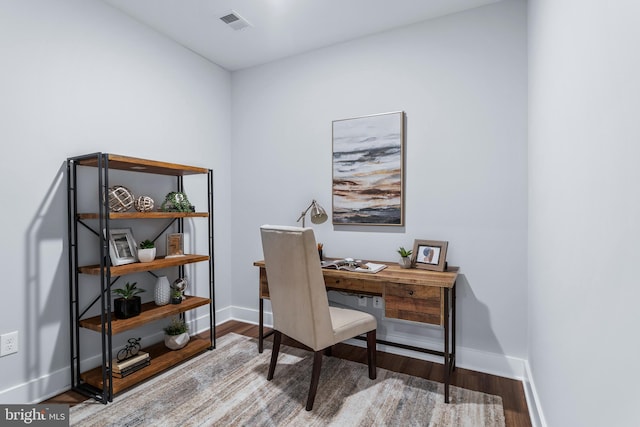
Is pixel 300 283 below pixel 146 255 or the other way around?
below

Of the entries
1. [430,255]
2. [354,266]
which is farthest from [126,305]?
[430,255]

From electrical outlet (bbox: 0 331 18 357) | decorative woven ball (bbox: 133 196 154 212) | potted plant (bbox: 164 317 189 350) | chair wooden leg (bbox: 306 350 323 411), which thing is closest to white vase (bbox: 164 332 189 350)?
potted plant (bbox: 164 317 189 350)

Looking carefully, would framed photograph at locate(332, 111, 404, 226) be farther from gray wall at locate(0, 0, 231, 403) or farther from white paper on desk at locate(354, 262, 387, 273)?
gray wall at locate(0, 0, 231, 403)

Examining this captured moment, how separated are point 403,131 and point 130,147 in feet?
7.05

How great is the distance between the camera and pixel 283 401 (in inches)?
79.0

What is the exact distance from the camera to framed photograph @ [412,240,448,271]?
2.34 metres

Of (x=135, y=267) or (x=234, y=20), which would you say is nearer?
(x=135, y=267)

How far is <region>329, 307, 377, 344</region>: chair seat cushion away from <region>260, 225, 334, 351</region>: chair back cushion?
7 centimetres

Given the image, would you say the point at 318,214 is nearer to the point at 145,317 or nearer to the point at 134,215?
the point at 134,215

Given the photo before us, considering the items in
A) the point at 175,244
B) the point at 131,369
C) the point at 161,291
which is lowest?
the point at 131,369

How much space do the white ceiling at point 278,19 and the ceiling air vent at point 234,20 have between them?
0.03 metres

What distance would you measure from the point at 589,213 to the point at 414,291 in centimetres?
125

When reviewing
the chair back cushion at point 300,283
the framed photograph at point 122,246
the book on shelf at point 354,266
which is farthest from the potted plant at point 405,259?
the framed photograph at point 122,246

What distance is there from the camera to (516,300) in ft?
7.52
